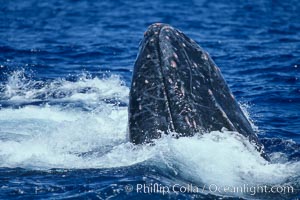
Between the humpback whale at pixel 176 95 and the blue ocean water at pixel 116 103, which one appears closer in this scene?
the blue ocean water at pixel 116 103

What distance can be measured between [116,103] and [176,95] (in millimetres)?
5178

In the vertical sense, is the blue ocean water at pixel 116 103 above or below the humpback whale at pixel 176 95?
below

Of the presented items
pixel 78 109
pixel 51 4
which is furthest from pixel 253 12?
pixel 78 109

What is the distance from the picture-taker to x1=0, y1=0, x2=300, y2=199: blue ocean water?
26.9ft

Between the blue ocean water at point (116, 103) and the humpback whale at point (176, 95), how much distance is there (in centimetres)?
22

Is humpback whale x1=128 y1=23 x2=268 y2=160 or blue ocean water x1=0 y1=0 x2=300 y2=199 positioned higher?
humpback whale x1=128 y1=23 x2=268 y2=160

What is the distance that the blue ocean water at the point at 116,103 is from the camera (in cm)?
821

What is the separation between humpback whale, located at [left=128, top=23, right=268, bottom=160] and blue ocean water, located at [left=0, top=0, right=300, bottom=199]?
0.22 meters

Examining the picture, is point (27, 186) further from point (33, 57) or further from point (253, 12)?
point (253, 12)

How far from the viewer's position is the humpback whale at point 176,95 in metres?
8.60

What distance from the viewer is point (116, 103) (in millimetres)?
13758

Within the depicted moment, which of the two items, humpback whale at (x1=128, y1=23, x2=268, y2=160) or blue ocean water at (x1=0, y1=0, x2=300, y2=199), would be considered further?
humpback whale at (x1=128, y1=23, x2=268, y2=160)

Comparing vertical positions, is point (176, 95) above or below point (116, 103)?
above

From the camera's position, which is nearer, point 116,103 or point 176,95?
point 176,95
